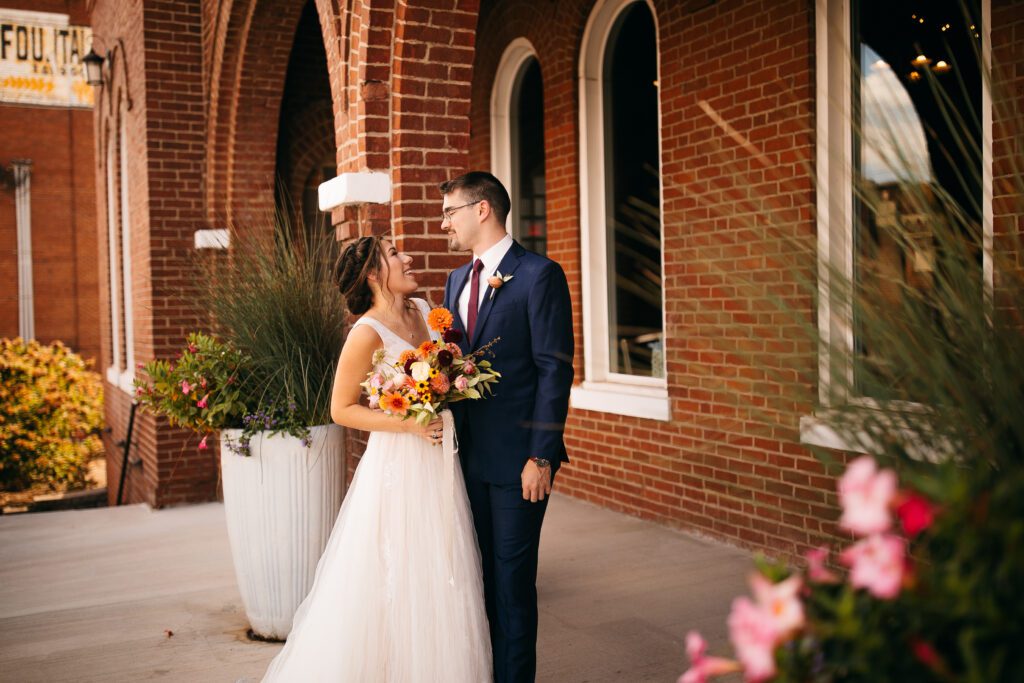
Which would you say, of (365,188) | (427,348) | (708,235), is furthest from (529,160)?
(427,348)

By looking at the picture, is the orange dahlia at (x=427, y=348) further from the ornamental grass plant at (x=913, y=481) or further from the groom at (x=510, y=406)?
the ornamental grass plant at (x=913, y=481)

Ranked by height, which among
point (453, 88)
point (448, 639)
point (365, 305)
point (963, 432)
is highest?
point (453, 88)

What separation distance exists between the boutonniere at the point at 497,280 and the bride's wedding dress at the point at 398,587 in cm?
45

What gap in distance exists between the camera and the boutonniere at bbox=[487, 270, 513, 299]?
3336 mm

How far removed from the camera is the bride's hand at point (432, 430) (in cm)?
341

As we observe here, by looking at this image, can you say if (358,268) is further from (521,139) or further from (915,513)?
(521,139)

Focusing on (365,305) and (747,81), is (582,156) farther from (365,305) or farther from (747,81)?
(365,305)

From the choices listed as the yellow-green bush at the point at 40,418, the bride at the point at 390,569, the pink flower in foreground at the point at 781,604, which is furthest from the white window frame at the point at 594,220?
the yellow-green bush at the point at 40,418

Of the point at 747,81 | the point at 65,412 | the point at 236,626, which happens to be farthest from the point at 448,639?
the point at 65,412

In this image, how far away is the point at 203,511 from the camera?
7.98 metres

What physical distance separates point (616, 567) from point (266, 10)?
5.36m

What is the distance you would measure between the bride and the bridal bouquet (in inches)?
8.7

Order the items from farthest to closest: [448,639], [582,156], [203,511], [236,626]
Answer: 1. [203,511]
2. [582,156]
3. [236,626]
4. [448,639]

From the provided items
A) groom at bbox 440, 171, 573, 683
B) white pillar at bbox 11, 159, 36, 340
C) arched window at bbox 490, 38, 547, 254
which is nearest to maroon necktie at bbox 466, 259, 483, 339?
groom at bbox 440, 171, 573, 683
